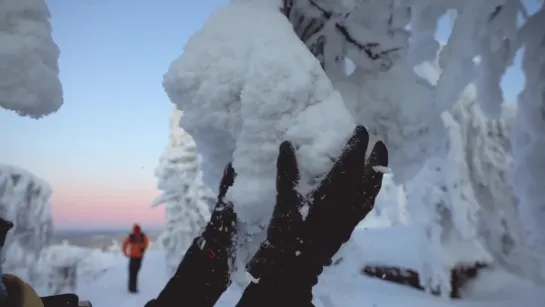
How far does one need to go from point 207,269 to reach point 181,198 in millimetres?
12705

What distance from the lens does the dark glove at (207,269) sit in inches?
64.4

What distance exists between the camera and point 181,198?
14008 mm

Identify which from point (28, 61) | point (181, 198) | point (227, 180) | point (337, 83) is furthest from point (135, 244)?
point (28, 61)

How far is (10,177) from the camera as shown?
1195 cm

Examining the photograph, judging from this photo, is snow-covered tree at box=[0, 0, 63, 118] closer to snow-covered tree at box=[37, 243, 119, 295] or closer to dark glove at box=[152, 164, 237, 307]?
dark glove at box=[152, 164, 237, 307]

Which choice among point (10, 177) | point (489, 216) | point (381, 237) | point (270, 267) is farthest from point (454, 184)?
point (10, 177)

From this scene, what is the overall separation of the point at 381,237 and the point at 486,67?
9.01 metres

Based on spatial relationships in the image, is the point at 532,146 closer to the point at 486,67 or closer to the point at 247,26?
the point at 486,67

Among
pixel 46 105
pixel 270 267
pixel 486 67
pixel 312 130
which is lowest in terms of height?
pixel 270 267

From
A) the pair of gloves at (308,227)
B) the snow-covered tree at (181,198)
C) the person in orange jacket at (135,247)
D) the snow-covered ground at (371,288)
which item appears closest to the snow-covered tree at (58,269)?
the snow-covered ground at (371,288)

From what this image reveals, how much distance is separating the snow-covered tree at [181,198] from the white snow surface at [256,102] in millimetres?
11462

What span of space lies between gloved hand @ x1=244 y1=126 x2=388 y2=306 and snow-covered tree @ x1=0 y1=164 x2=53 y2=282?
497 inches

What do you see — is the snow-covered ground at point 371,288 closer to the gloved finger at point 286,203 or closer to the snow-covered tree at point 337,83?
the snow-covered tree at point 337,83

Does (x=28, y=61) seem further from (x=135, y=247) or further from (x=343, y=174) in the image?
(x=135, y=247)
